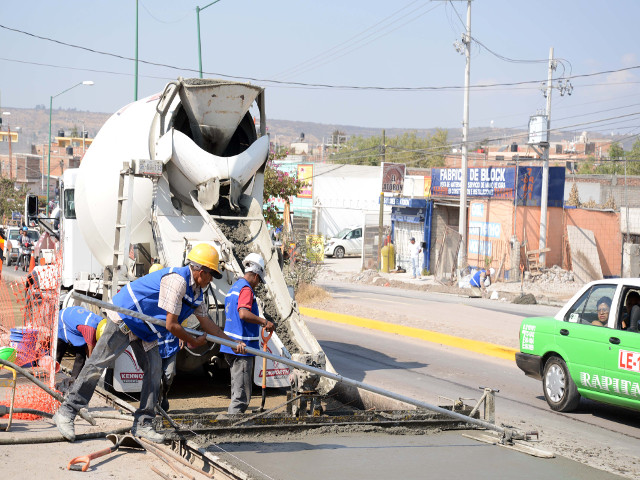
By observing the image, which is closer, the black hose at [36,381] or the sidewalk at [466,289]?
the black hose at [36,381]

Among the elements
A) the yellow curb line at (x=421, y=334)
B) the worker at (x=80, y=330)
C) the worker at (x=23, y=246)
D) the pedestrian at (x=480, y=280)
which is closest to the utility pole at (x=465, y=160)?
the pedestrian at (x=480, y=280)

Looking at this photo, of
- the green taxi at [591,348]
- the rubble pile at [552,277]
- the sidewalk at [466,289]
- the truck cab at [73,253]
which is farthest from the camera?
the rubble pile at [552,277]

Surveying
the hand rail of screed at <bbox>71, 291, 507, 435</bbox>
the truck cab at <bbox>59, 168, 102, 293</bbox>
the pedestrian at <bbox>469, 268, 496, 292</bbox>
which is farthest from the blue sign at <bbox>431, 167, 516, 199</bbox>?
the hand rail of screed at <bbox>71, 291, 507, 435</bbox>

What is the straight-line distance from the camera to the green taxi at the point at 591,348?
9.06 metres

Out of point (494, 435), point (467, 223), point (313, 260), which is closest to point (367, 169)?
point (467, 223)

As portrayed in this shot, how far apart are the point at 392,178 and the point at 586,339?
102 feet

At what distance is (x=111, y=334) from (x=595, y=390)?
570 centimetres

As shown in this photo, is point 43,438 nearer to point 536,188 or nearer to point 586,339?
point 586,339

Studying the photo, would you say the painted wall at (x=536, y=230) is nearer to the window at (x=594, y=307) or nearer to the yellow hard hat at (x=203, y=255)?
the window at (x=594, y=307)

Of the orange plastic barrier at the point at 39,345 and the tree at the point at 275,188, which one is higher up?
the tree at the point at 275,188

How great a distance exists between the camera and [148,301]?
22.4ft

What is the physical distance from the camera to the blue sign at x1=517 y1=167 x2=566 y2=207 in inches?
1312

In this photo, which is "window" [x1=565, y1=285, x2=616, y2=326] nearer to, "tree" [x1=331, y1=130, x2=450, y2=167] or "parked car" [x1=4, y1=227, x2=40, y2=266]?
"parked car" [x1=4, y1=227, x2=40, y2=266]

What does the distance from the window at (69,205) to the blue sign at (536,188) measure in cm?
2277
